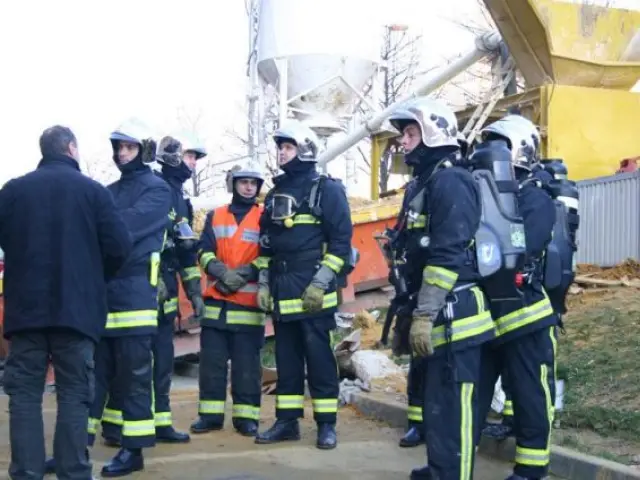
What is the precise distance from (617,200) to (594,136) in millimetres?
1910

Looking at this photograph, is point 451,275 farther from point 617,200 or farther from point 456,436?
point 617,200

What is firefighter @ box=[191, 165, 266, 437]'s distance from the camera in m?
6.59

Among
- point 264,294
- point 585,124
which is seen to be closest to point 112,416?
point 264,294

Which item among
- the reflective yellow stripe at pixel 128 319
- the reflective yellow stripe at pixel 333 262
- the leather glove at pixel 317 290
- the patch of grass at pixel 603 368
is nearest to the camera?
the reflective yellow stripe at pixel 128 319

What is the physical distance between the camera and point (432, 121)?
463 centimetres

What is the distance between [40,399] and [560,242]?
3147 millimetres

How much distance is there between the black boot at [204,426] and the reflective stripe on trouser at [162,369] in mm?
369

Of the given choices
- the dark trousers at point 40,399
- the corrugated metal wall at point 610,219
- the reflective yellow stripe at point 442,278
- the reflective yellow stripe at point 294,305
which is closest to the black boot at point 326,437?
the reflective yellow stripe at point 294,305

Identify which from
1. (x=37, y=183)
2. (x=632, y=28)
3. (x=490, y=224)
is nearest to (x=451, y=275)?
(x=490, y=224)

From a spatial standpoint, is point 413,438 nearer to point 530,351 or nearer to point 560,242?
point 530,351

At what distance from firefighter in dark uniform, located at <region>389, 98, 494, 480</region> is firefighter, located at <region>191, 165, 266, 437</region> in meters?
2.41

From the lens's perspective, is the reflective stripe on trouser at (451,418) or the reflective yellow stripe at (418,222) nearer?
the reflective stripe on trouser at (451,418)

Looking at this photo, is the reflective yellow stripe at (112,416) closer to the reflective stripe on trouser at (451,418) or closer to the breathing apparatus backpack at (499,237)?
the reflective stripe on trouser at (451,418)

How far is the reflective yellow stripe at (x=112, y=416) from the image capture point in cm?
594
